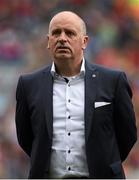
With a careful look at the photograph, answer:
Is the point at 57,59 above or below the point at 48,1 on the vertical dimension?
below

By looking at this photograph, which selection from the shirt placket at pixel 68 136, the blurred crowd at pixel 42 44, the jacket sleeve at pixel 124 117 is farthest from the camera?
the blurred crowd at pixel 42 44

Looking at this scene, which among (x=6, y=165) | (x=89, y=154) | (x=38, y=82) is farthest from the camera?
(x=6, y=165)

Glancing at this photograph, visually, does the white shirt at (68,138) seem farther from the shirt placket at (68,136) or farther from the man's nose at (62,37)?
the man's nose at (62,37)

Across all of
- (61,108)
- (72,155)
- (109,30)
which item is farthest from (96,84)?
(109,30)

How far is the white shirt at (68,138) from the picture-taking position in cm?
243

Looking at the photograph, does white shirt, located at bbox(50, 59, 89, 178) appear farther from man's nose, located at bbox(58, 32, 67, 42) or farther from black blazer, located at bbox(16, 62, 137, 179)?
man's nose, located at bbox(58, 32, 67, 42)

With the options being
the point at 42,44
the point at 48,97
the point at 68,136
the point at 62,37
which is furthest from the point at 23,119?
the point at 42,44

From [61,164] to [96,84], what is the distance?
43cm

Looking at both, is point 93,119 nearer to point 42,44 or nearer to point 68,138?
point 68,138

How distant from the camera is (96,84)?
256 centimetres

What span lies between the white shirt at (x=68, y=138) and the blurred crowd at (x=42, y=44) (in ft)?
6.22

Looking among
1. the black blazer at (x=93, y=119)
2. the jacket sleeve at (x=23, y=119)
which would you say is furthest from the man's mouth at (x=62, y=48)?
the jacket sleeve at (x=23, y=119)

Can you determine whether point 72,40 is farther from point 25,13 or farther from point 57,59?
point 25,13

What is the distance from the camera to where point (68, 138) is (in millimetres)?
2439
